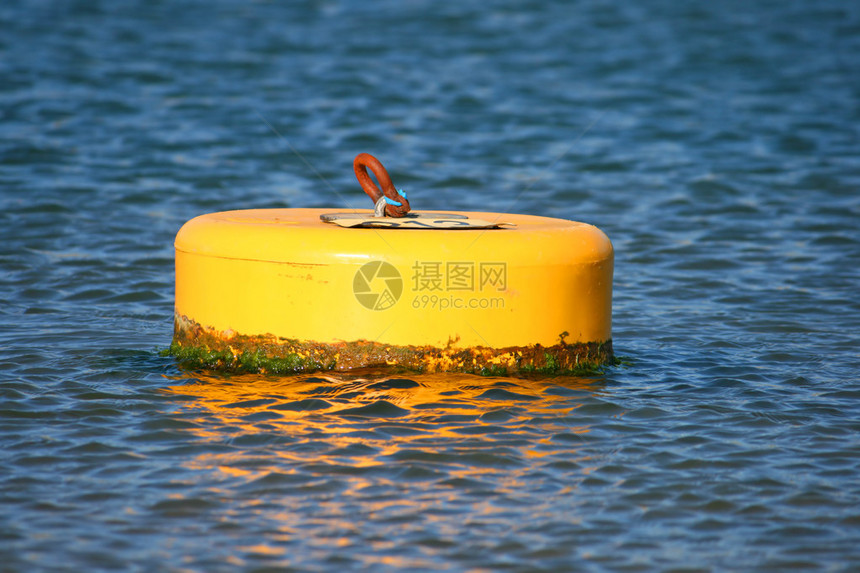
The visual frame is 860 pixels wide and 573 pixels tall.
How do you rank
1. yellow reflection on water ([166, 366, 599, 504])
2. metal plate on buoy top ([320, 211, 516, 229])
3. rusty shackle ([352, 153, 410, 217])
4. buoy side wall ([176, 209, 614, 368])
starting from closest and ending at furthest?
yellow reflection on water ([166, 366, 599, 504]), buoy side wall ([176, 209, 614, 368]), metal plate on buoy top ([320, 211, 516, 229]), rusty shackle ([352, 153, 410, 217])

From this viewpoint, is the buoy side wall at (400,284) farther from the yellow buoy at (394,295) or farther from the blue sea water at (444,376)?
the blue sea water at (444,376)

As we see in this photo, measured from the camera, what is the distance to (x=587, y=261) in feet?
17.7

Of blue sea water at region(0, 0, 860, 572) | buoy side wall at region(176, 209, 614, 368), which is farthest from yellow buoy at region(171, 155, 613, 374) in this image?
blue sea water at region(0, 0, 860, 572)

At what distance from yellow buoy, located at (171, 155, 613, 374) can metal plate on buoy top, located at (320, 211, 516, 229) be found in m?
0.01

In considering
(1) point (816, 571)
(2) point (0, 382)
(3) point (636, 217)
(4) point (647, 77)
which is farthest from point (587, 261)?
(4) point (647, 77)

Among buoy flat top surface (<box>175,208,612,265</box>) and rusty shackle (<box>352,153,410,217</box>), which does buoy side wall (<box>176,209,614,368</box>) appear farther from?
rusty shackle (<box>352,153,410,217</box>)

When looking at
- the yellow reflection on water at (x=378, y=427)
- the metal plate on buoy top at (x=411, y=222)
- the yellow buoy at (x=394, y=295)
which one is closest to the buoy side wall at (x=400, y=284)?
the yellow buoy at (x=394, y=295)

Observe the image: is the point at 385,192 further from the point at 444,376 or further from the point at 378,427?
the point at 378,427

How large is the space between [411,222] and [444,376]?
31.3 inches

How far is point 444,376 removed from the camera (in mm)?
5281

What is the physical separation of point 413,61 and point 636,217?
31.8 feet

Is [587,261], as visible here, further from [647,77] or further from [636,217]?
[647,77]

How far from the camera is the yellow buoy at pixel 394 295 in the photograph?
202 inches

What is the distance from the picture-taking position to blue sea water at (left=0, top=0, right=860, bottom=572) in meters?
4.00
